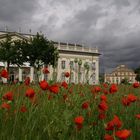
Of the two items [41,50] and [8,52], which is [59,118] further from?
[41,50]

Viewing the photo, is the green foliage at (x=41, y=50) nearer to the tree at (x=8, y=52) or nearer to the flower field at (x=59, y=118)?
the tree at (x=8, y=52)

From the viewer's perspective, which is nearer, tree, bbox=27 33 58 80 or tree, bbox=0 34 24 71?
tree, bbox=0 34 24 71

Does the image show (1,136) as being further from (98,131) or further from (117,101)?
(117,101)

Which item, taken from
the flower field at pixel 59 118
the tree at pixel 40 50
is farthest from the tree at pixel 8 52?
the flower field at pixel 59 118

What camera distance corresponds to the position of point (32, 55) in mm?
48875

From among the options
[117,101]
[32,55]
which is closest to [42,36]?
[32,55]

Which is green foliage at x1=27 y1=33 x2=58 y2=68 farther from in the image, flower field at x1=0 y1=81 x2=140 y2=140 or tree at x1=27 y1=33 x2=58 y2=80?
flower field at x1=0 y1=81 x2=140 y2=140

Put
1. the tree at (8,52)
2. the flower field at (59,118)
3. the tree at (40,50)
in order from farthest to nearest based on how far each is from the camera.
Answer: the tree at (40,50) → the tree at (8,52) → the flower field at (59,118)

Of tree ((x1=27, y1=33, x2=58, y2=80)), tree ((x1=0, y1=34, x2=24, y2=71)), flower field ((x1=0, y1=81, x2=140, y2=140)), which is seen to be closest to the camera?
flower field ((x1=0, y1=81, x2=140, y2=140))

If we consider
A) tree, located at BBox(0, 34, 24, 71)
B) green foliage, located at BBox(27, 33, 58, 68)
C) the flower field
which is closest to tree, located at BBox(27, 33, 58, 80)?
green foliage, located at BBox(27, 33, 58, 68)

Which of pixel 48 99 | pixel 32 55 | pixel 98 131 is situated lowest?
pixel 98 131

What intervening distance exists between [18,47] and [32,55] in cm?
217

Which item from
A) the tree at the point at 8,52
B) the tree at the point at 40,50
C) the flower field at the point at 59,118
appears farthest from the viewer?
the tree at the point at 40,50

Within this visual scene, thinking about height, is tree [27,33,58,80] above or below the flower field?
above
